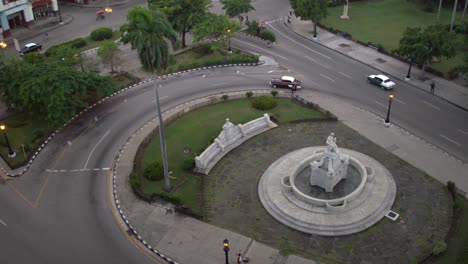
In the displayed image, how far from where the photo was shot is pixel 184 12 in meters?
78.2

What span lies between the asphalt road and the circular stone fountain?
12.1 m

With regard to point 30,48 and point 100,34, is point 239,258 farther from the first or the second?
point 30,48

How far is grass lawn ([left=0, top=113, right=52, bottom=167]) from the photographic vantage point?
184 ft

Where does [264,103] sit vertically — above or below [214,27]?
below

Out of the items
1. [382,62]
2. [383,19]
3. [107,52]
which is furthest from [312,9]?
[107,52]

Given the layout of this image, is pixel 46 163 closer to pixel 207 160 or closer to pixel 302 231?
pixel 207 160

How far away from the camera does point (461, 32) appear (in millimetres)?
83562

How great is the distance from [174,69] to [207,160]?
26071 millimetres

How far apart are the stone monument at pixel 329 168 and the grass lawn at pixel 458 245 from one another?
11.1m

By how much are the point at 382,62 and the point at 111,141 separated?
4263 cm

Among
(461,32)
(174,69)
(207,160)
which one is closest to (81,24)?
(174,69)

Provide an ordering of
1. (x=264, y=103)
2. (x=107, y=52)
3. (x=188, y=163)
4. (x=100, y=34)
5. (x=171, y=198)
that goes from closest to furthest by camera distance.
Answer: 1. (x=171, y=198)
2. (x=188, y=163)
3. (x=264, y=103)
4. (x=107, y=52)
5. (x=100, y=34)

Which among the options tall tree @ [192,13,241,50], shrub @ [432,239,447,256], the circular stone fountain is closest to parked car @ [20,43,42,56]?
tall tree @ [192,13,241,50]

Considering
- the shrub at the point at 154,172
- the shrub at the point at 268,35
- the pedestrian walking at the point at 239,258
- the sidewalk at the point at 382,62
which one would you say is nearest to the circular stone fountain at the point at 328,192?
the pedestrian walking at the point at 239,258
